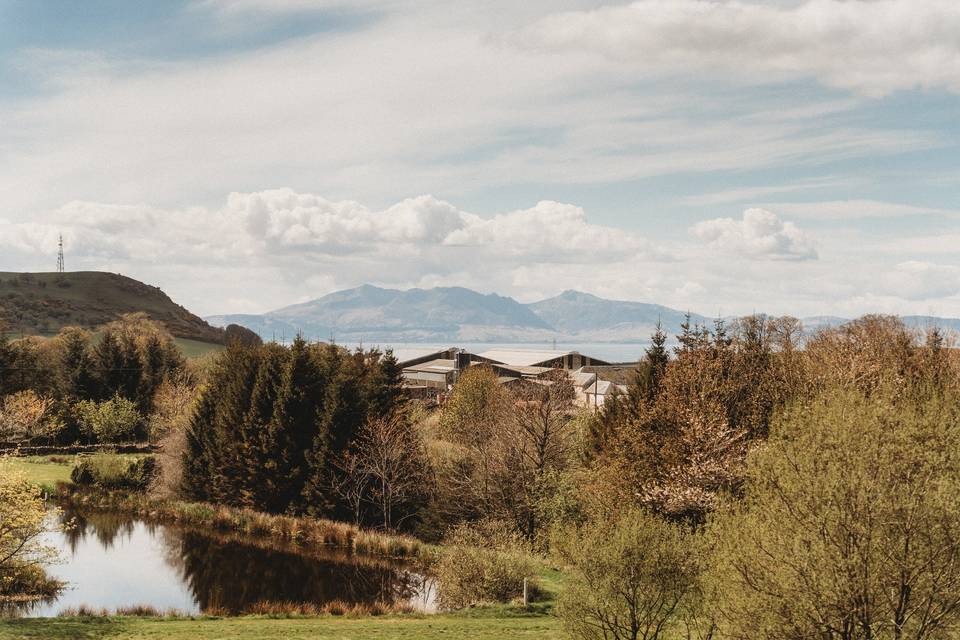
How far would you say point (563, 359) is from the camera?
153750 mm

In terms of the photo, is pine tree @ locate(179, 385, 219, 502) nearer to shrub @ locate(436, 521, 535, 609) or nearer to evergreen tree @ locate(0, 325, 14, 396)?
shrub @ locate(436, 521, 535, 609)

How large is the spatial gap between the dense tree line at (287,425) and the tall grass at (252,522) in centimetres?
153

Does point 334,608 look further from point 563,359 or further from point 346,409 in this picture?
point 563,359

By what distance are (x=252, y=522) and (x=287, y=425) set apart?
291 inches

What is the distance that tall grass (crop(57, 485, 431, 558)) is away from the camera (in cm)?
4859

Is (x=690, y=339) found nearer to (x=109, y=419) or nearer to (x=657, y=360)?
(x=657, y=360)

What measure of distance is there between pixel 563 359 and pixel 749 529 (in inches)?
5272

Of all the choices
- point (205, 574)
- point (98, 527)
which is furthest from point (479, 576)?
point (98, 527)

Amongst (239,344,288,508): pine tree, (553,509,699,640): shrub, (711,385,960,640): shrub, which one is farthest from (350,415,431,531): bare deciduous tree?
(711,385,960,640): shrub

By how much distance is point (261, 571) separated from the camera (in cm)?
4388

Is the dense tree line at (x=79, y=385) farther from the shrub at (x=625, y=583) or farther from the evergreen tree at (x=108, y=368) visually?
the shrub at (x=625, y=583)

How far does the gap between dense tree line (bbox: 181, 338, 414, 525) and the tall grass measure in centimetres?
153

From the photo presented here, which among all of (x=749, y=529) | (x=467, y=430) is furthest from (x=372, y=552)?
(x=749, y=529)

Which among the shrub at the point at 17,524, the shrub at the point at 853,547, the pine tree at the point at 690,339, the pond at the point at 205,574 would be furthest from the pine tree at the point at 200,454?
the shrub at the point at 853,547
